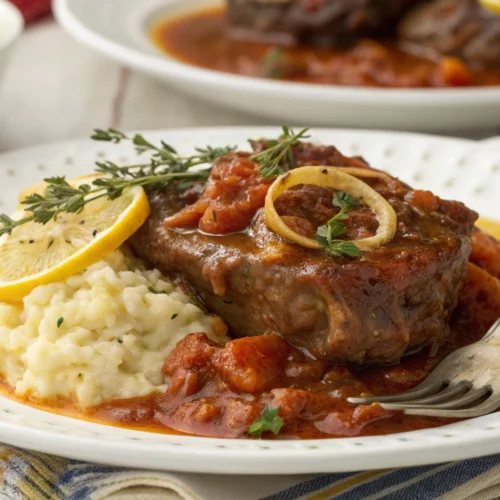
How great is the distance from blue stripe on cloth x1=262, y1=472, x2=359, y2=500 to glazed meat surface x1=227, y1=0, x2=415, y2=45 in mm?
8142

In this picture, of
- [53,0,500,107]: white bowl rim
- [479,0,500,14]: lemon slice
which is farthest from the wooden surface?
[479,0,500,14]: lemon slice

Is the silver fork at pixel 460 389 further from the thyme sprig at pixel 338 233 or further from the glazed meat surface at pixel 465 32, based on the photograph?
the glazed meat surface at pixel 465 32

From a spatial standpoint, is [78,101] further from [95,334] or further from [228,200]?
[95,334]

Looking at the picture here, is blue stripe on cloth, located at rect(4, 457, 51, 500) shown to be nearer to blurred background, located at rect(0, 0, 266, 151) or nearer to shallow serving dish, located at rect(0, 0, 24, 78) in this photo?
shallow serving dish, located at rect(0, 0, 24, 78)

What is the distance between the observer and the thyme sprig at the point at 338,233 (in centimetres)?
504

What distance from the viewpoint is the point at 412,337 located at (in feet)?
17.5

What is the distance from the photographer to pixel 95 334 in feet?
17.7

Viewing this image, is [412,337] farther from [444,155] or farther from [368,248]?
[444,155]

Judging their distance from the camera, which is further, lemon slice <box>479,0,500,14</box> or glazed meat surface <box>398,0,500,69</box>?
glazed meat surface <box>398,0,500,69</box>

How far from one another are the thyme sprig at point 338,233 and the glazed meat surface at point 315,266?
5 cm

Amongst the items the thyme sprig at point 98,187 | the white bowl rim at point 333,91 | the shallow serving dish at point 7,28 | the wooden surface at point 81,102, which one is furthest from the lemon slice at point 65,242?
the wooden surface at point 81,102

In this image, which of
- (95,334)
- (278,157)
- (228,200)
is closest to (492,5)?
(278,157)

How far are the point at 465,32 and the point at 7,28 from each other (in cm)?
520

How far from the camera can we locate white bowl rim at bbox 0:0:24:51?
9.23 metres
